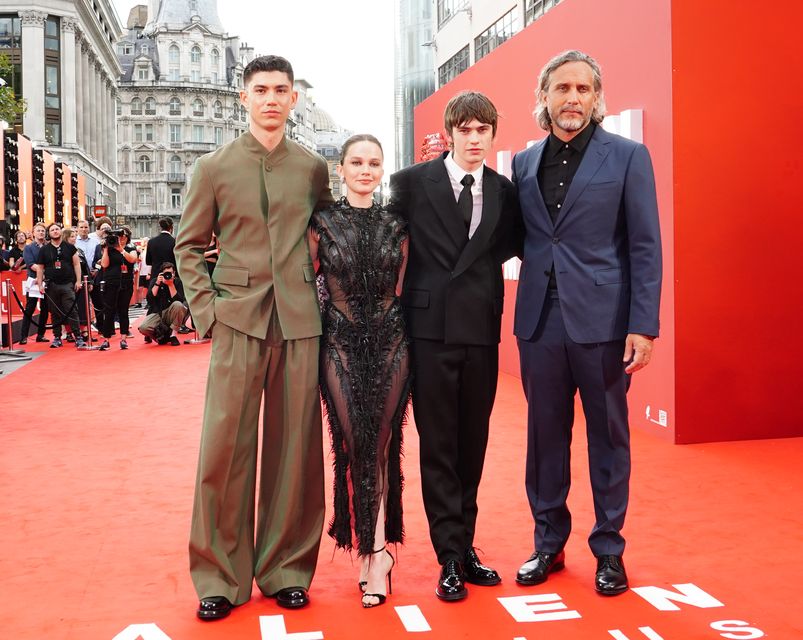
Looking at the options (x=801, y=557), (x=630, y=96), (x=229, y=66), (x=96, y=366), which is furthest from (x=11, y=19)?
(x=801, y=557)

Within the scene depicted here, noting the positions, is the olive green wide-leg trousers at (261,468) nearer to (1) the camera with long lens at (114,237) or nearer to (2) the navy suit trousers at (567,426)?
(2) the navy suit trousers at (567,426)

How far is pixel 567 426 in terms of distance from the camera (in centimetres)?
362

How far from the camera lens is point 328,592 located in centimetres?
348

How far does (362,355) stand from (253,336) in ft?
1.30

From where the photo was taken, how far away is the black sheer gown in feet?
10.6

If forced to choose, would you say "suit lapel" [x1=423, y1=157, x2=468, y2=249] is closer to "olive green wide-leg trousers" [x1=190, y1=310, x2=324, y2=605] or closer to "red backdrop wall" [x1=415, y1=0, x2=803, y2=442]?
"olive green wide-leg trousers" [x1=190, y1=310, x2=324, y2=605]

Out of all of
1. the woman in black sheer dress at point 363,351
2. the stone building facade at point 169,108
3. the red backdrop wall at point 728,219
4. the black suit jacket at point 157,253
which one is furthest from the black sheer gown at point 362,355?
the stone building facade at point 169,108

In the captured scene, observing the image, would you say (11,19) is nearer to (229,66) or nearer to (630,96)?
(229,66)

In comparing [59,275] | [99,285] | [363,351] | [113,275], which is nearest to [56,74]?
[99,285]

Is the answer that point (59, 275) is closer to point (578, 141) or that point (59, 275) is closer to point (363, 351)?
point (363, 351)

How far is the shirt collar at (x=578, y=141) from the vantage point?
350 cm

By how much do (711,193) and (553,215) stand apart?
120 inches

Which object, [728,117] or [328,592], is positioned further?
[728,117]

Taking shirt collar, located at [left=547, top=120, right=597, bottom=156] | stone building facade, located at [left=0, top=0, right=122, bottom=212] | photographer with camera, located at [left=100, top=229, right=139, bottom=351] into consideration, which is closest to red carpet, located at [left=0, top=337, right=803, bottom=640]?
shirt collar, located at [left=547, top=120, right=597, bottom=156]
